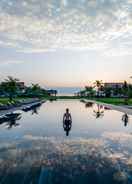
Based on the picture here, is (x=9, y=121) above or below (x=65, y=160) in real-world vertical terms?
below

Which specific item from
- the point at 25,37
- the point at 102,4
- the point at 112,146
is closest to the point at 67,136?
the point at 112,146

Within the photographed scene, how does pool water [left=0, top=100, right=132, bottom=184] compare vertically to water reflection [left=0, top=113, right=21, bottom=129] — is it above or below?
above

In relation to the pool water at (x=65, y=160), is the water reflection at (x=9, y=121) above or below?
below

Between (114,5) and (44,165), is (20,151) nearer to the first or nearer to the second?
(44,165)

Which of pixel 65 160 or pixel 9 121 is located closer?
pixel 65 160

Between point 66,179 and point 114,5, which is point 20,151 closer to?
point 66,179

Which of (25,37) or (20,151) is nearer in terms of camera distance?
(20,151)

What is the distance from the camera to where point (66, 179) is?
18.2ft

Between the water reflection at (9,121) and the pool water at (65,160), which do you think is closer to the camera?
the pool water at (65,160)

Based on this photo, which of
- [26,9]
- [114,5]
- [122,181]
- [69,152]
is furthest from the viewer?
[26,9]

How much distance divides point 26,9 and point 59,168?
1435cm

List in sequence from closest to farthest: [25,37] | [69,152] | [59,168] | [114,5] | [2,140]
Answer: [59,168] < [69,152] < [2,140] < [114,5] < [25,37]

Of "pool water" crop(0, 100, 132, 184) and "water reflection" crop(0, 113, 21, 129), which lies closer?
"pool water" crop(0, 100, 132, 184)

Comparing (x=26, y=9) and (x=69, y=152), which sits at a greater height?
(x=26, y=9)
